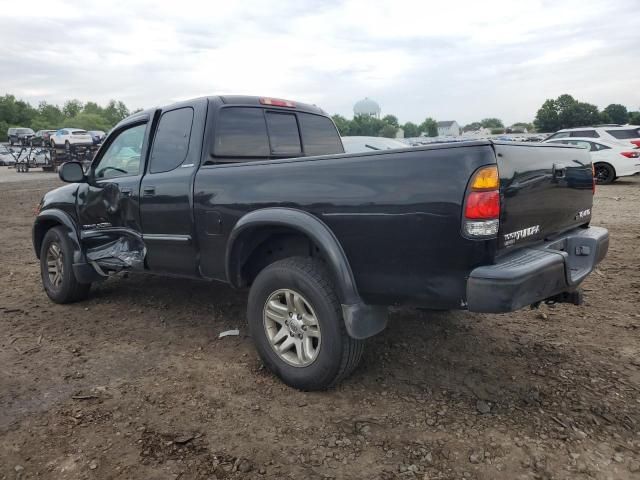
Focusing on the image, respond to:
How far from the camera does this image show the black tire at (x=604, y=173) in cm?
1432

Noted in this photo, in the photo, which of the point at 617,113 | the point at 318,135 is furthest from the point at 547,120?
the point at 318,135

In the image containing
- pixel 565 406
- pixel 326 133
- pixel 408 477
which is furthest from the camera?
pixel 326 133

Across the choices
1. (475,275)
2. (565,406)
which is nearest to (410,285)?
(475,275)

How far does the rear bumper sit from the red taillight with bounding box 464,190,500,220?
26 cm

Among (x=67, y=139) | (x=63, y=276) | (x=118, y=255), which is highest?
(x=67, y=139)

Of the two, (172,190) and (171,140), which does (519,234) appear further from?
(171,140)

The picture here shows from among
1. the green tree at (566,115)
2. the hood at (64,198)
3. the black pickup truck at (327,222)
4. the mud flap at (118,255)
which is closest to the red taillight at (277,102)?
the black pickup truck at (327,222)

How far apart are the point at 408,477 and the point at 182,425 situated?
1279mm

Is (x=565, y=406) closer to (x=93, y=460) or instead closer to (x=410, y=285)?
(x=410, y=285)

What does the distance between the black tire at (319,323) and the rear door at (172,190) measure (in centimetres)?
83

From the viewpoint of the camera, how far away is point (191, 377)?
3363 millimetres

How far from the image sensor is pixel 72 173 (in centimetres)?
452

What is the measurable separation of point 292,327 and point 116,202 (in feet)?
7.31

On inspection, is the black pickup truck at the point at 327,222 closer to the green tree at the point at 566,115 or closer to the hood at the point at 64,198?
the hood at the point at 64,198
